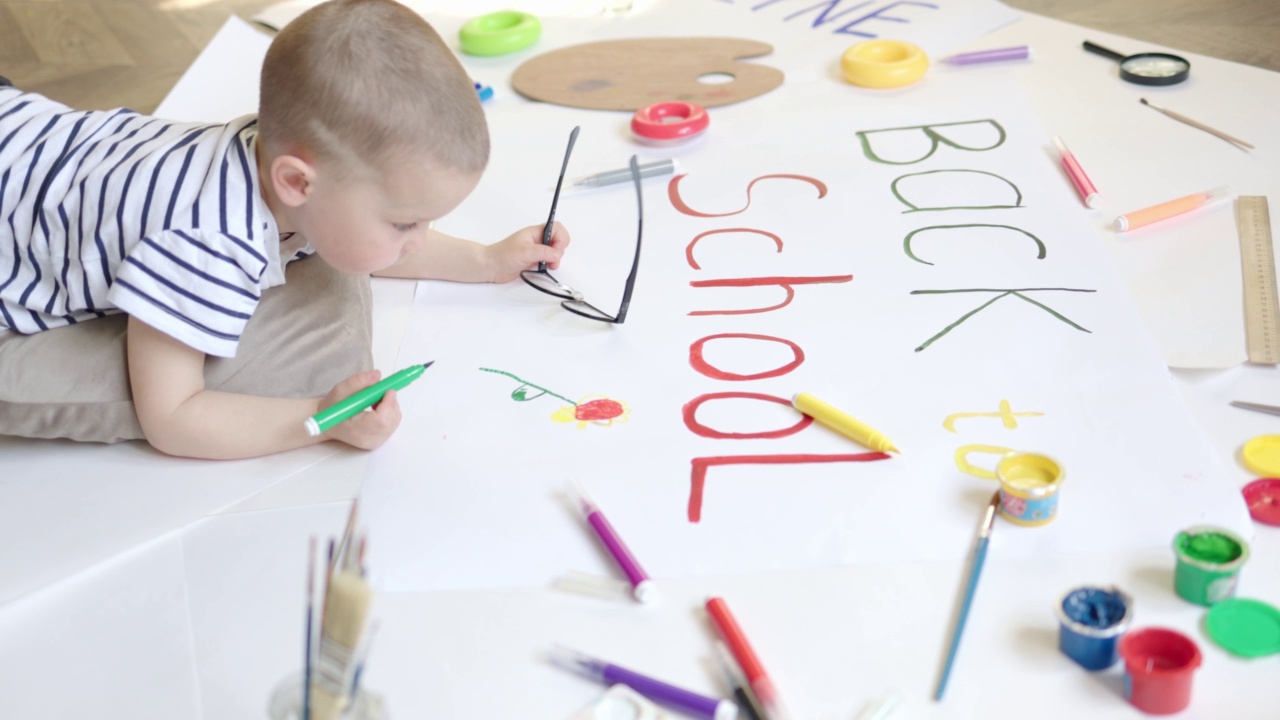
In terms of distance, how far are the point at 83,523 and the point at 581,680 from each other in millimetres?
421

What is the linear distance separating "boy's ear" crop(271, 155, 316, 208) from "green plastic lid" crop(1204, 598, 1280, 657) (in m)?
0.68

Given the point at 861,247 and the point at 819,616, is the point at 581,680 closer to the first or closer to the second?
the point at 819,616

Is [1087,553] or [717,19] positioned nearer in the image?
[1087,553]

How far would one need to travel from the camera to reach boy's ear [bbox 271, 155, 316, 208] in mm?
873

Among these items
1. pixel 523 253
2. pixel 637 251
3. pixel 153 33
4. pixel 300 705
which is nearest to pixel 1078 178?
pixel 637 251

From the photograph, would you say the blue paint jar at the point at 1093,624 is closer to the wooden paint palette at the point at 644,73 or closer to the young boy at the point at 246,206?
the young boy at the point at 246,206

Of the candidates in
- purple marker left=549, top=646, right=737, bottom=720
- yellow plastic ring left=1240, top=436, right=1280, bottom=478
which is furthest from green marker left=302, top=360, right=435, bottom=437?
yellow plastic ring left=1240, top=436, right=1280, bottom=478

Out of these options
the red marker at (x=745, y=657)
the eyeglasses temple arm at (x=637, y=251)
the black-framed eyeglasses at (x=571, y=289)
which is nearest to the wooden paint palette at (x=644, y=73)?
the eyeglasses temple arm at (x=637, y=251)

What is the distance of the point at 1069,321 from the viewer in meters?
0.96

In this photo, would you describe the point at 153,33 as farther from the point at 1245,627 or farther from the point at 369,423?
the point at 1245,627

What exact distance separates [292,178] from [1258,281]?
2.63 feet

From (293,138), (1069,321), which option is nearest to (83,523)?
(293,138)

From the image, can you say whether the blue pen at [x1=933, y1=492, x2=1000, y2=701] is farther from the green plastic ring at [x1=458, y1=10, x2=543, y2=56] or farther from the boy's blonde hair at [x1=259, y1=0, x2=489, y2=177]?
the green plastic ring at [x1=458, y1=10, x2=543, y2=56]

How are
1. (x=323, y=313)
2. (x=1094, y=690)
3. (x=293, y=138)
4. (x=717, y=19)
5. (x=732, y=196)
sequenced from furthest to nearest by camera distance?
(x=717, y=19)
(x=732, y=196)
(x=323, y=313)
(x=293, y=138)
(x=1094, y=690)
